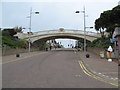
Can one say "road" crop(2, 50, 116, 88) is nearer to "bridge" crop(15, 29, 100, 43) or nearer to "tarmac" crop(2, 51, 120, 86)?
"tarmac" crop(2, 51, 120, 86)

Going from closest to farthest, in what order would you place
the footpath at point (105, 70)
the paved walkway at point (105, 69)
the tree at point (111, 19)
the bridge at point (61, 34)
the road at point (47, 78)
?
the road at point (47, 78)
the footpath at point (105, 70)
the paved walkway at point (105, 69)
the tree at point (111, 19)
the bridge at point (61, 34)

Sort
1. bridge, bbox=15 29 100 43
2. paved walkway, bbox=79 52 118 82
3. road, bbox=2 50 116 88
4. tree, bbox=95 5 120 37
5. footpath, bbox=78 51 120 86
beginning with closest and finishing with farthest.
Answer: road, bbox=2 50 116 88 → footpath, bbox=78 51 120 86 → paved walkway, bbox=79 52 118 82 → tree, bbox=95 5 120 37 → bridge, bbox=15 29 100 43

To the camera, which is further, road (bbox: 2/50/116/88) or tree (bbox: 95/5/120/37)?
tree (bbox: 95/5/120/37)

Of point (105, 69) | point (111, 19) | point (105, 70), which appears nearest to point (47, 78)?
point (105, 70)

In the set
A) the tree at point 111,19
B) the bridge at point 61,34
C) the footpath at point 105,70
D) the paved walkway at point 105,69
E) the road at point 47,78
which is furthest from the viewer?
the bridge at point 61,34

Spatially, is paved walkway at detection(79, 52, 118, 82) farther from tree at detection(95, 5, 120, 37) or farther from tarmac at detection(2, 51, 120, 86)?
tree at detection(95, 5, 120, 37)

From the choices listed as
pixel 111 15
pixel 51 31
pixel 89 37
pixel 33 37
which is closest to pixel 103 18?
pixel 111 15

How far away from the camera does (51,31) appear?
65.1 m

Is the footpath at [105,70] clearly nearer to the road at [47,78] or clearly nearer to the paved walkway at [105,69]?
the paved walkway at [105,69]

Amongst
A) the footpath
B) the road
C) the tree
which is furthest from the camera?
the tree

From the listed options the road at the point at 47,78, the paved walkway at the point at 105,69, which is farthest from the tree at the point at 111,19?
the road at the point at 47,78

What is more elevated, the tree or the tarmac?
the tree

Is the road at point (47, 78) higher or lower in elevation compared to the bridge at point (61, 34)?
lower

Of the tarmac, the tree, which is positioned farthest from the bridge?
the tarmac
